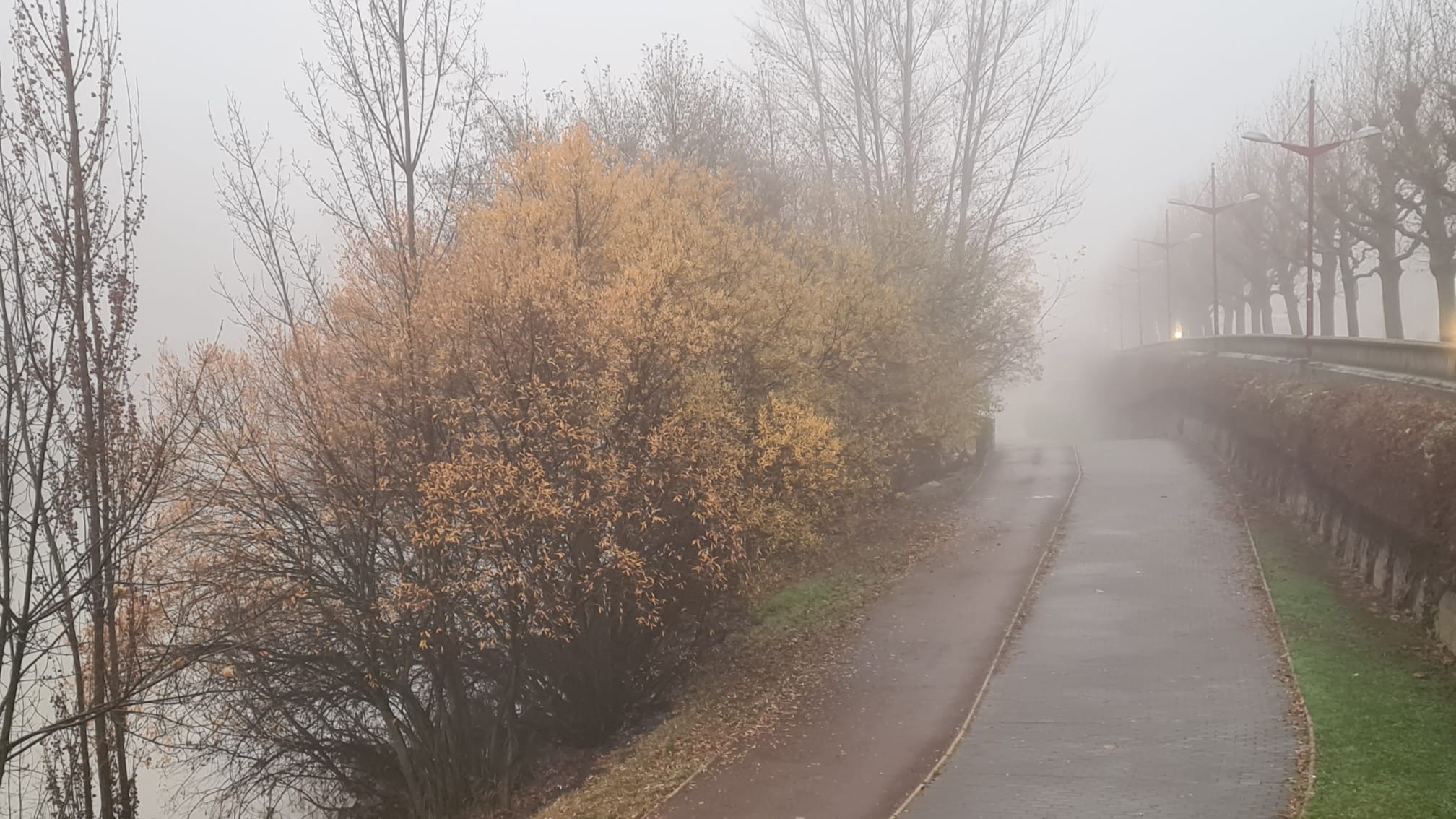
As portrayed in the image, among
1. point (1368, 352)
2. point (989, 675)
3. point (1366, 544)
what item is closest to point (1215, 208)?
point (1368, 352)

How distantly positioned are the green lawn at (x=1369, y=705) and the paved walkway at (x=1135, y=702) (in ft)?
1.31

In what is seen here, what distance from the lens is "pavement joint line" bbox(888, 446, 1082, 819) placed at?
10.7 m

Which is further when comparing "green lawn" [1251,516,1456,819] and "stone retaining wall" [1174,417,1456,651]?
"stone retaining wall" [1174,417,1456,651]

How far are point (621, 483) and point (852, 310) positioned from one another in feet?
24.6

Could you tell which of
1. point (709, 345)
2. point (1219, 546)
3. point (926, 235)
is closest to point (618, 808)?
point (709, 345)

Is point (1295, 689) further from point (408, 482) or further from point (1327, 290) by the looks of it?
point (1327, 290)

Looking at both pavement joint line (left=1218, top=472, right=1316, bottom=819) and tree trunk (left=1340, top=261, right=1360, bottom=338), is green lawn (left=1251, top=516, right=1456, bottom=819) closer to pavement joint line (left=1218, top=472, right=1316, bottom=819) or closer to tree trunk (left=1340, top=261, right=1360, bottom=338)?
pavement joint line (left=1218, top=472, right=1316, bottom=819)

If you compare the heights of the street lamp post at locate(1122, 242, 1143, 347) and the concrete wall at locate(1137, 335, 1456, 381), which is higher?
the street lamp post at locate(1122, 242, 1143, 347)

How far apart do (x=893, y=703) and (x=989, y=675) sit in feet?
4.77

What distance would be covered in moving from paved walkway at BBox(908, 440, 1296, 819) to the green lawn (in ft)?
1.31

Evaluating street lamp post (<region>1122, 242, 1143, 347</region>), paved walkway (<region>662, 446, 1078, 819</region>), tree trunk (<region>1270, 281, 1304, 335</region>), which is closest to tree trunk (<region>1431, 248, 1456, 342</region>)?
paved walkway (<region>662, 446, 1078, 819</region>)

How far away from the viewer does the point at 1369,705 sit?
11547 mm

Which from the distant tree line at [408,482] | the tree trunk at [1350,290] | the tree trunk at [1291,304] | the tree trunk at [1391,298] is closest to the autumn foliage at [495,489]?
the distant tree line at [408,482]

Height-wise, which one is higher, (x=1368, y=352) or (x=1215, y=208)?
(x=1215, y=208)
